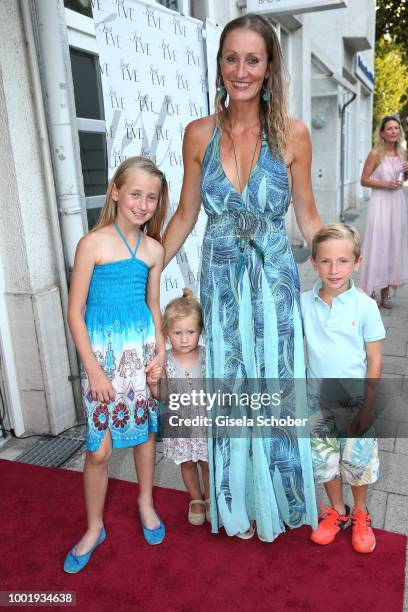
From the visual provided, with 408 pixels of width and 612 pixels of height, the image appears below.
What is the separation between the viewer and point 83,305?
2.14 metres

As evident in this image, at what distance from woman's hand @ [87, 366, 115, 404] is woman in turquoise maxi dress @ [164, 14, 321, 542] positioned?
431 millimetres

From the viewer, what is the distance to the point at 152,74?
359 cm

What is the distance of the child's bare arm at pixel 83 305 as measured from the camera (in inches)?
83.3

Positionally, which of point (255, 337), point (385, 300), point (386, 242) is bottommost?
point (385, 300)

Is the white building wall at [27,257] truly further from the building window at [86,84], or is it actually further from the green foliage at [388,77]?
the green foliage at [388,77]

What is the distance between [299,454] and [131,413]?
0.71 metres

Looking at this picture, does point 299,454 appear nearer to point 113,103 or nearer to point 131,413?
point 131,413

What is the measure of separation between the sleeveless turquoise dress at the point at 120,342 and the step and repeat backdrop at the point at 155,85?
→ 1233 mm

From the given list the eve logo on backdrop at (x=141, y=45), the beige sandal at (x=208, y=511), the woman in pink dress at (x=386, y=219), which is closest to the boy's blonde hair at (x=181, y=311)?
the beige sandal at (x=208, y=511)

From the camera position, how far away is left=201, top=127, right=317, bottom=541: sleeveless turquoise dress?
2.20 m

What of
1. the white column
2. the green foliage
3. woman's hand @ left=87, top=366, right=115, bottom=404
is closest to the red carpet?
woman's hand @ left=87, top=366, right=115, bottom=404

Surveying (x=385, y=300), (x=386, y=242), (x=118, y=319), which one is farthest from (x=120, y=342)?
(x=385, y=300)

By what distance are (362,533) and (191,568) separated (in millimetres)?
748

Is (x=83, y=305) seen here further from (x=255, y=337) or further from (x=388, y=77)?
(x=388, y=77)
